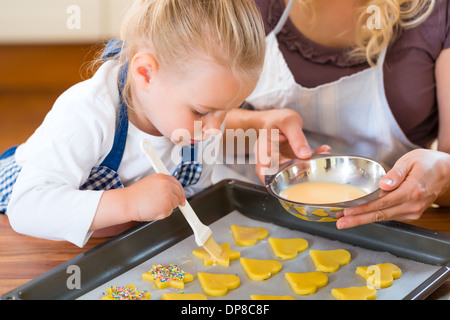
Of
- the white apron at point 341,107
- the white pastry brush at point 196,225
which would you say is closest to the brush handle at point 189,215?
the white pastry brush at point 196,225

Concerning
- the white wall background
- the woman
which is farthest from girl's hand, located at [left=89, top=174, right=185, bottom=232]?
the white wall background

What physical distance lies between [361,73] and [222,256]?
21.1 inches

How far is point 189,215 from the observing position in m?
0.94

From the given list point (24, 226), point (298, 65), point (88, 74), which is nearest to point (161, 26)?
point (88, 74)

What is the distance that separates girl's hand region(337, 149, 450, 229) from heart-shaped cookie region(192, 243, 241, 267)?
179mm

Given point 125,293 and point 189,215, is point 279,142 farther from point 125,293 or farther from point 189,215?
point 125,293

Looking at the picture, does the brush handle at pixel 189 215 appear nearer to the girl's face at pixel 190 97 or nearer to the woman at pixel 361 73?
the girl's face at pixel 190 97

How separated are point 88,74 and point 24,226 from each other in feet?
1.03

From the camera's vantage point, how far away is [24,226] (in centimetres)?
89

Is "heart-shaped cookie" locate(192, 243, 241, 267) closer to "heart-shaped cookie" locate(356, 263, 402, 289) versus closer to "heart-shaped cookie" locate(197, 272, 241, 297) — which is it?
"heart-shaped cookie" locate(197, 272, 241, 297)

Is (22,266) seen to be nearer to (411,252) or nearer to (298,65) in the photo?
(411,252)

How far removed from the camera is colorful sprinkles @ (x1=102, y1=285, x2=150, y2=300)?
32.4 inches

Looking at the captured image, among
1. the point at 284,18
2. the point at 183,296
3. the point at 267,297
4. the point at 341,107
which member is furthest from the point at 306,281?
A: the point at 284,18
